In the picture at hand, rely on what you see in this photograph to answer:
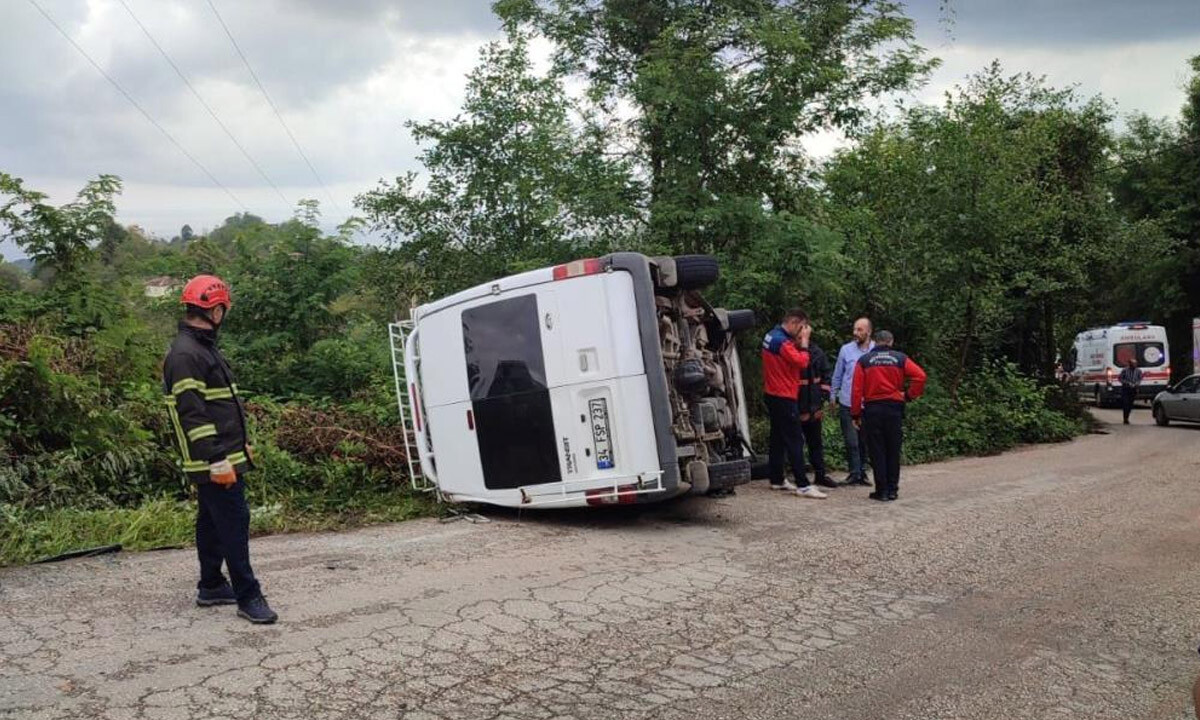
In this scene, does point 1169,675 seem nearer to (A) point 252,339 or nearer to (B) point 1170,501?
(B) point 1170,501

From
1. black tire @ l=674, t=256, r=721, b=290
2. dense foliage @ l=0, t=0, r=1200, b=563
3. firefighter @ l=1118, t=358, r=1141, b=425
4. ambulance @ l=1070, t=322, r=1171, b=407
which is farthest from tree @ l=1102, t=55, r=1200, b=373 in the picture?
black tire @ l=674, t=256, r=721, b=290

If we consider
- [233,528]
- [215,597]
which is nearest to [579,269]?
[233,528]

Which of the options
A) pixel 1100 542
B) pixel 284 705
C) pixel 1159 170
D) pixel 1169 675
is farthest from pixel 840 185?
A: pixel 1159 170

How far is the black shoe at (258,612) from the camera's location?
506 cm

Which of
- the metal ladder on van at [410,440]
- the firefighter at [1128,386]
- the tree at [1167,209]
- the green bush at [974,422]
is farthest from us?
the tree at [1167,209]

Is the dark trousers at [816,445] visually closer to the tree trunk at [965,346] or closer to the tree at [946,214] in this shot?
the tree at [946,214]

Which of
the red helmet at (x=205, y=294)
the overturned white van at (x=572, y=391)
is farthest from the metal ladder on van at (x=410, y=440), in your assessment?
the red helmet at (x=205, y=294)

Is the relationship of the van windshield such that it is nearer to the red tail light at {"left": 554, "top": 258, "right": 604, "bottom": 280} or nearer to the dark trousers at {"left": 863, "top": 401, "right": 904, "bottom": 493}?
the dark trousers at {"left": 863, "top": 401, "right": 904, "bottom": 493}

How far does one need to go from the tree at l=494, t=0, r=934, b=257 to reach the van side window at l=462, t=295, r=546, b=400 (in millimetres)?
5224

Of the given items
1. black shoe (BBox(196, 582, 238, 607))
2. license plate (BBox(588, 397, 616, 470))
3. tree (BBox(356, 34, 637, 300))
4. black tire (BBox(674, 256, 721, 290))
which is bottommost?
black shoe (BBox(196, 582, 238, 607))

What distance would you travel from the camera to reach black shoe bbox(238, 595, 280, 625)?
5059 mm

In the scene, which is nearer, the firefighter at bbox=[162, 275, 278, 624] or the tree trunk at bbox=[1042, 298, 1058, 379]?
the firefighter at bbox=[162, 275, 278, 624]

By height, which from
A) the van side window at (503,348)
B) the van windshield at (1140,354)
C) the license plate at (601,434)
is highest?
the van side window at (503,348)

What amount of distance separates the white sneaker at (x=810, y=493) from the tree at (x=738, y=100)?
3970 millimetres
